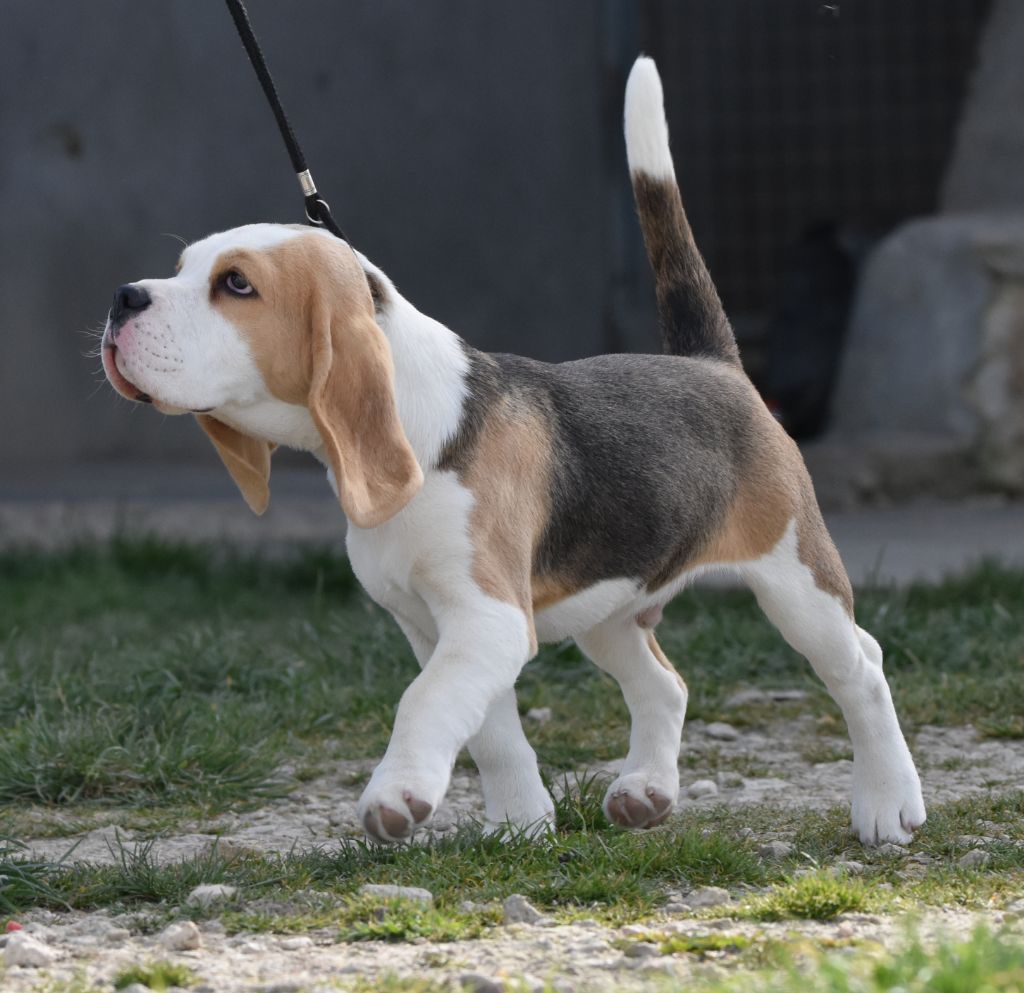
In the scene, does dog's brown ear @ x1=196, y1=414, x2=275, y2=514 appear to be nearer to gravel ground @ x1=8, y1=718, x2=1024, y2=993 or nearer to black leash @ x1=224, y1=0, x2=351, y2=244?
black leash @ x1=224, y1=0, x2=351, y2=244

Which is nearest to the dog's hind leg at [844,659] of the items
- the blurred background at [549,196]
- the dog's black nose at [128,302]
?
the dog's black nose at [128,302]

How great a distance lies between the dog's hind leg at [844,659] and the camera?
11.7 feet

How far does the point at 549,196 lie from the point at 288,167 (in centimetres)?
157

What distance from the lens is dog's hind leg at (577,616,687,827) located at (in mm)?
3701

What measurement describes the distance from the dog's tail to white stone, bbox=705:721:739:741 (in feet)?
3.96

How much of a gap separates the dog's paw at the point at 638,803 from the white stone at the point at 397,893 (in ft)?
2.13

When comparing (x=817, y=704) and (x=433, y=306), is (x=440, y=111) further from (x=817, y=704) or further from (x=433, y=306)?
(x=817, y=704)

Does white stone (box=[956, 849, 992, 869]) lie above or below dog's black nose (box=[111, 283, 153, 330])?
below

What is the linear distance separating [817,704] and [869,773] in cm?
138

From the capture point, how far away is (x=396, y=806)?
112 inches

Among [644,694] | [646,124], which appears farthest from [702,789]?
[646,124]

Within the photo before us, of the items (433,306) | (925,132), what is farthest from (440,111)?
(925,132)

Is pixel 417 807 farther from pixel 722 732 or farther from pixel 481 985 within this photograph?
pixel 722 732

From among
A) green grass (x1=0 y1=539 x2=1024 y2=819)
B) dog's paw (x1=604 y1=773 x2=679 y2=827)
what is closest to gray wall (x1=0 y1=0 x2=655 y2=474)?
green grass (x1=0 y1=539 x2=1024 y2=819)
